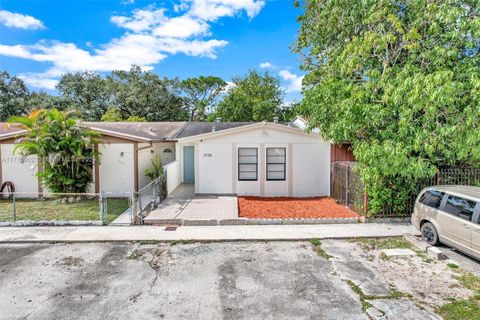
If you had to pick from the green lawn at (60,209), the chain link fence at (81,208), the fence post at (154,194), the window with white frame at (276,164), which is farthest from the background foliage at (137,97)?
the fence post at (154,194)

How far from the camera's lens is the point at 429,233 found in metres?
6.75

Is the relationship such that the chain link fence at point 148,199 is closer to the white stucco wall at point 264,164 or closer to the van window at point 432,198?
the white stucco wall at point 264,164

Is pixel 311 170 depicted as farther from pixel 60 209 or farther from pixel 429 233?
pixel 60 209

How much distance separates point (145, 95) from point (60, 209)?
2769 cm

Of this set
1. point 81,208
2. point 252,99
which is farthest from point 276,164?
point 252,99

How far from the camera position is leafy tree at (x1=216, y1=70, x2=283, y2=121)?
31.1 metres

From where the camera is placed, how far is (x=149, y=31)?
1372 centimetres

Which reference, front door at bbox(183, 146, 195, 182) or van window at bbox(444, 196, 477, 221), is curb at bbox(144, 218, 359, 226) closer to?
van window at bbox(444, 196, 477, 221)

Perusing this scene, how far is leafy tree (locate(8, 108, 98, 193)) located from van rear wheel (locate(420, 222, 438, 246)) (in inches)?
455

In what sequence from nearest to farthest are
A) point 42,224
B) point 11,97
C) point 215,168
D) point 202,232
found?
point 202,232, point 42,224, point 215,168, point 11,97

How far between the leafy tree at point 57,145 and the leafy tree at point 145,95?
24978mm

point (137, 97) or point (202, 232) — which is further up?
point (137, 97)

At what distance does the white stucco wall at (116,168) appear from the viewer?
12177 mm

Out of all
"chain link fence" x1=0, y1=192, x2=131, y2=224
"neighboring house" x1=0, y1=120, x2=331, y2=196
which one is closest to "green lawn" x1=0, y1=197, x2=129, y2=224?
"chain link fence" x1=0, y1=192, x2=131, y2=224
